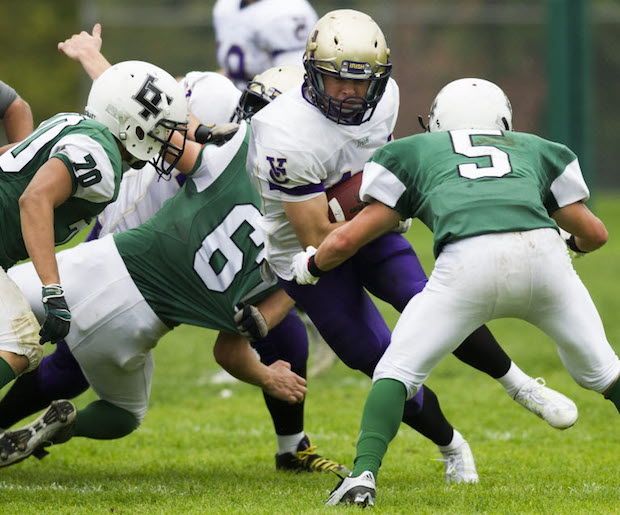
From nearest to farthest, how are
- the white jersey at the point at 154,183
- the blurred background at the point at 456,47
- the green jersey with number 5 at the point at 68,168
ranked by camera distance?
the green jersey with number 5 at the point at 68,168 → the white jersey at the point at 154,183 → the blurred background at the point at 456,47

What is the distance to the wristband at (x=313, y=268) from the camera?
13.4 feet

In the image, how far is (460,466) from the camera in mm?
4523

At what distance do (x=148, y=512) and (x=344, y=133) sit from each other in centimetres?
142

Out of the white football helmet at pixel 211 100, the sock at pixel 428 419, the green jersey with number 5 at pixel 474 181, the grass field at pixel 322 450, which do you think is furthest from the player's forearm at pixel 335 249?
the white football helmet at pixel 211 100

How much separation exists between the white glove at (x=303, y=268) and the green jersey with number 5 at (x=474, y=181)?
294 millimetres

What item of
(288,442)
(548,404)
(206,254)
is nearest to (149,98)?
(206,254)

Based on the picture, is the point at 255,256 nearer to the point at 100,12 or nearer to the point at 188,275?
the point at 188,275

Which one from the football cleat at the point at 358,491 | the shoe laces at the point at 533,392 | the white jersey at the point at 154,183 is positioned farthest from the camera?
the white jersey at the point at 154,183

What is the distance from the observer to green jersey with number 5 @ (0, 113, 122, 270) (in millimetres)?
4195

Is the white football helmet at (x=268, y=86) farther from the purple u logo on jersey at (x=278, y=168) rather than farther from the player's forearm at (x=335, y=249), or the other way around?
the player's forearm at (x=335, y=249)

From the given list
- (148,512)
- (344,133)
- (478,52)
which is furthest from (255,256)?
(478,52)

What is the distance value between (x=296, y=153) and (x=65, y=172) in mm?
762

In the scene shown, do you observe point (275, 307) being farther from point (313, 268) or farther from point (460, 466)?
point (460, 466)

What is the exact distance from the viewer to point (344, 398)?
21.7 ft
